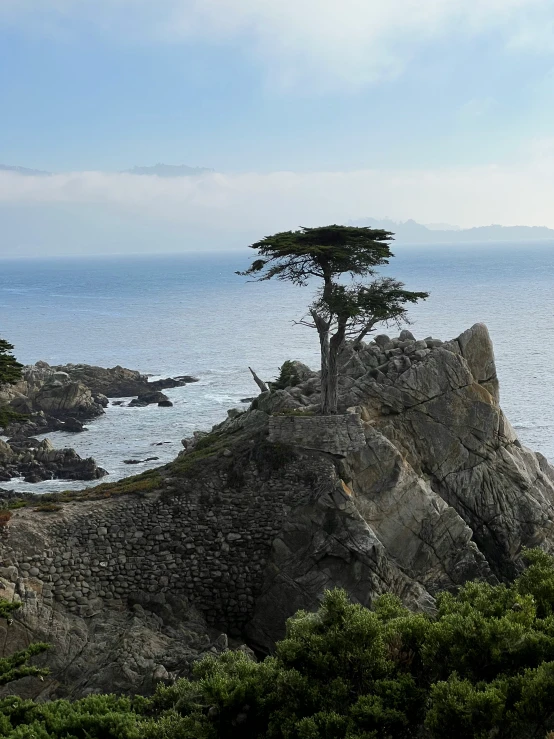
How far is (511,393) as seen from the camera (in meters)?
66.1

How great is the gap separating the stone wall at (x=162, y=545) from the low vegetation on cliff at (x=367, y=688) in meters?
7.77

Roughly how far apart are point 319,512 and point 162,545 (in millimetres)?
5617

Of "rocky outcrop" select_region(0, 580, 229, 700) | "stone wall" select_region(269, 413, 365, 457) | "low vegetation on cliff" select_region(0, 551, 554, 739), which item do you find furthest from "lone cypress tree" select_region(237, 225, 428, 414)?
"low vegetation on cliff" select_region(0, 551, 554, 739)

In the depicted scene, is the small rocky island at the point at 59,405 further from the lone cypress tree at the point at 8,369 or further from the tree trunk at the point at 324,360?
the tree trunk at the point at 324,360

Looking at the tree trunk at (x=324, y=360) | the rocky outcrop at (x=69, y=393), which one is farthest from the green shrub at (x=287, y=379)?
the rocky outcrop at (x=69, y=393)

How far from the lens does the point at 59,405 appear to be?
66.4m

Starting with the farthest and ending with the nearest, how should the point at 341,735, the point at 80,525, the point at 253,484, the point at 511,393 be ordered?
1. the point at 511,393
2. the point at 253,484
3. the point at 80,525
4. the point at 341,735

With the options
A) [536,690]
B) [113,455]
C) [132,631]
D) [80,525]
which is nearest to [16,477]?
[113,455]

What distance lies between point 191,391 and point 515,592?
58441 mm

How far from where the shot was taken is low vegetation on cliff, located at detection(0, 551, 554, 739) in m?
14.8

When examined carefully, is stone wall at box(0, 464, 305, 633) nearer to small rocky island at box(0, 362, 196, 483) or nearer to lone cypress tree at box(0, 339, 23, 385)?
lone cypress tree at box(0, 339, 23, 385)

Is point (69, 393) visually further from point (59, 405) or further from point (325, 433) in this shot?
point (325, 433)

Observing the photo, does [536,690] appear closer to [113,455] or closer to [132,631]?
[132,631]

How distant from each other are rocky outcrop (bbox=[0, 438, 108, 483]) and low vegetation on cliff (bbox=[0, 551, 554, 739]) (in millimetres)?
31753
